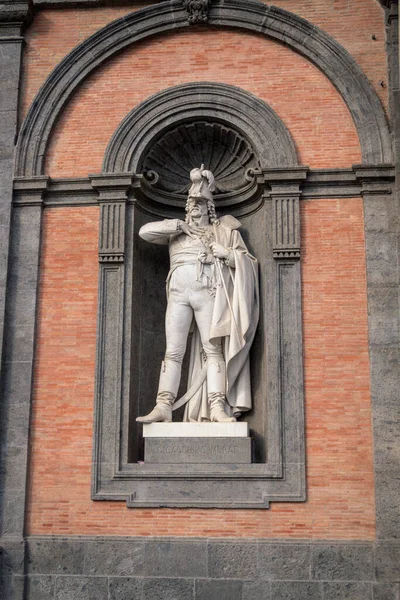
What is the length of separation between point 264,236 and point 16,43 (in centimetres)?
477

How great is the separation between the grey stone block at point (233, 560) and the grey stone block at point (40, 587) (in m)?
1.99

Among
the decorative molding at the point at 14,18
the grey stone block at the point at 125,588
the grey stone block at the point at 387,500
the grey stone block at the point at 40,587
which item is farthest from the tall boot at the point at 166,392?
the decorative molding at the point at 14,18

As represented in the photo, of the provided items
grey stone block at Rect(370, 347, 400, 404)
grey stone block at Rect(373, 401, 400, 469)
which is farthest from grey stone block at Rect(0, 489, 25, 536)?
grey stone block at Rect(370, 347, 400, 404)

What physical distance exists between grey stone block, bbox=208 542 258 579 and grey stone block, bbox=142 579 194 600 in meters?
0.32

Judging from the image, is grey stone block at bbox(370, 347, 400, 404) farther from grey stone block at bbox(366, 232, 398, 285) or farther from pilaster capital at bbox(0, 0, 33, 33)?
pilaster capital at bbox(0, 0, 33, 33)

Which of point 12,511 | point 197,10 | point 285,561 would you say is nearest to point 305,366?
point 285,561

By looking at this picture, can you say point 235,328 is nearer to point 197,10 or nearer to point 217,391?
point 217,391

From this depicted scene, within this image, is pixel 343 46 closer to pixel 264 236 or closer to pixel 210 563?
pixel 264 236

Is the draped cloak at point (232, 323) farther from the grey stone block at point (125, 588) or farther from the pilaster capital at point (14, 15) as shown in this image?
the pilaster capital at point (14, 15)

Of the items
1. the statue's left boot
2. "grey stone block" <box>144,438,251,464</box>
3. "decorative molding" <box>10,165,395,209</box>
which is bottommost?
"grey stone block" <box>144,438,251,464</box>

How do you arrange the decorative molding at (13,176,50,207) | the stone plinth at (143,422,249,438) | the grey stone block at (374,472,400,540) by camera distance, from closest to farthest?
1. the grey stone block at (374,472,400,540)
2. the stone plinth at (143,422,249,438)
3. the decorative molding at (13,176,50,207)

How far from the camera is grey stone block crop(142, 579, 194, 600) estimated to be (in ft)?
35.6

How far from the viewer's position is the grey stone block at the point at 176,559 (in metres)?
10.9

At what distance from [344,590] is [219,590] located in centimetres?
150
